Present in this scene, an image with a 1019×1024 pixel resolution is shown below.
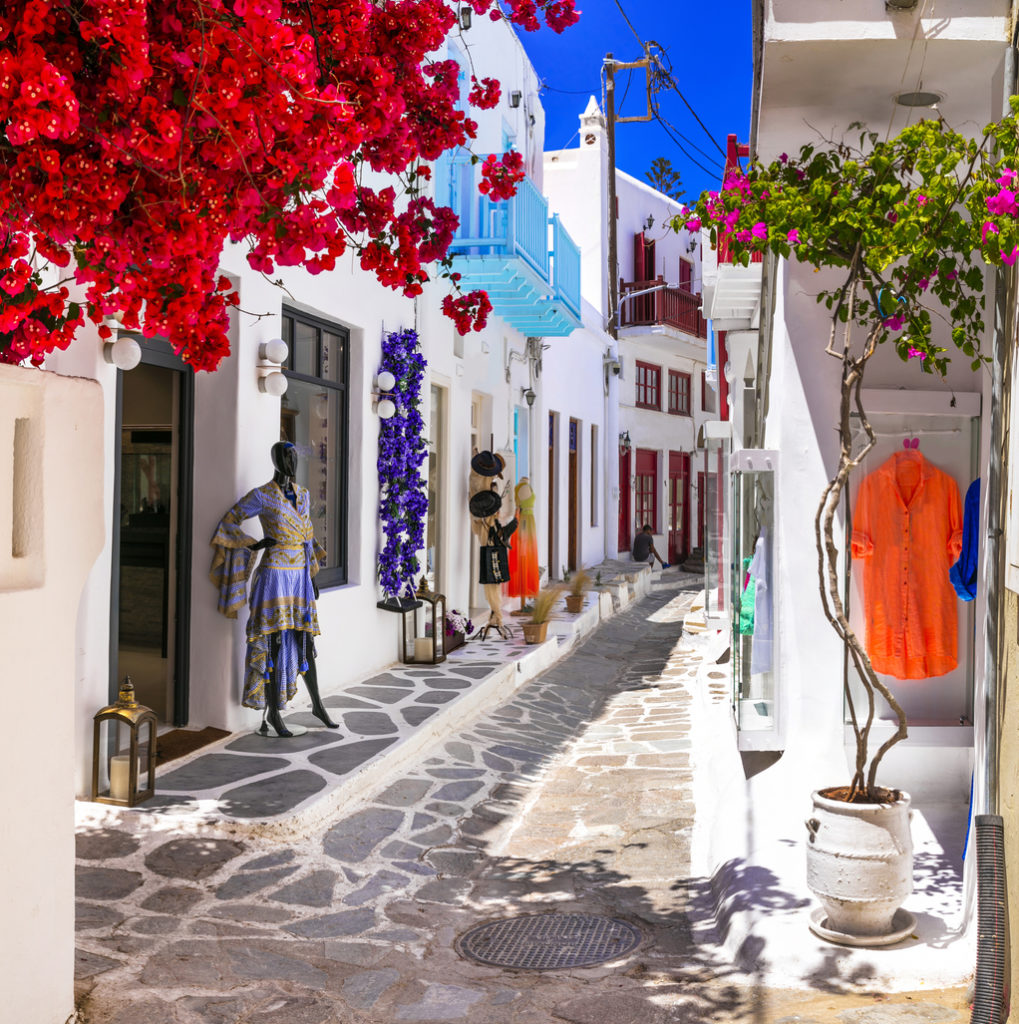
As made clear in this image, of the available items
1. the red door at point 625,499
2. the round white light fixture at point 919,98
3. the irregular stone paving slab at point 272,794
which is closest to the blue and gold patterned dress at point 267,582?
the irregular stone paving slab at point 272,794

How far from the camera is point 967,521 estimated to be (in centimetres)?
509

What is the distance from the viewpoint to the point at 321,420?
8562mm

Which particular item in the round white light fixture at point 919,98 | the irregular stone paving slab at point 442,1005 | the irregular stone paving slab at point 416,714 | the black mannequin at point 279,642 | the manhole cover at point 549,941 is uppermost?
the round white light fixture at point 919,98

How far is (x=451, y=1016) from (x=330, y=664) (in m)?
4.65

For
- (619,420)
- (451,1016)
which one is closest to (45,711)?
(451,1016)

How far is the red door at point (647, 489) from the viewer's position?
81.5ft

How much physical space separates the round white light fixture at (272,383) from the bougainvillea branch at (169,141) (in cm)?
391

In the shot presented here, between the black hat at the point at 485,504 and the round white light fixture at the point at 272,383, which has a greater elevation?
the round white light fixture at the point at 272,383

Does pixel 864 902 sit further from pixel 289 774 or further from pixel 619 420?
pixel 619 420

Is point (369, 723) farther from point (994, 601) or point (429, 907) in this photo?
point (994, 601)

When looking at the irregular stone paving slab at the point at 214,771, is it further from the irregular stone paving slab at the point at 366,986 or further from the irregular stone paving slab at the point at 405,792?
the irregular stone paving slab at the point at 366,986

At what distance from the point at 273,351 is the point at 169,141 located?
4621 mm

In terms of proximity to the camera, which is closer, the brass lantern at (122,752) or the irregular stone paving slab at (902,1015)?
the irregular stone paving slab at (902,1015)

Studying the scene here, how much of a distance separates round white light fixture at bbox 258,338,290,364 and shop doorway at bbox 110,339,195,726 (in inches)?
18.6
